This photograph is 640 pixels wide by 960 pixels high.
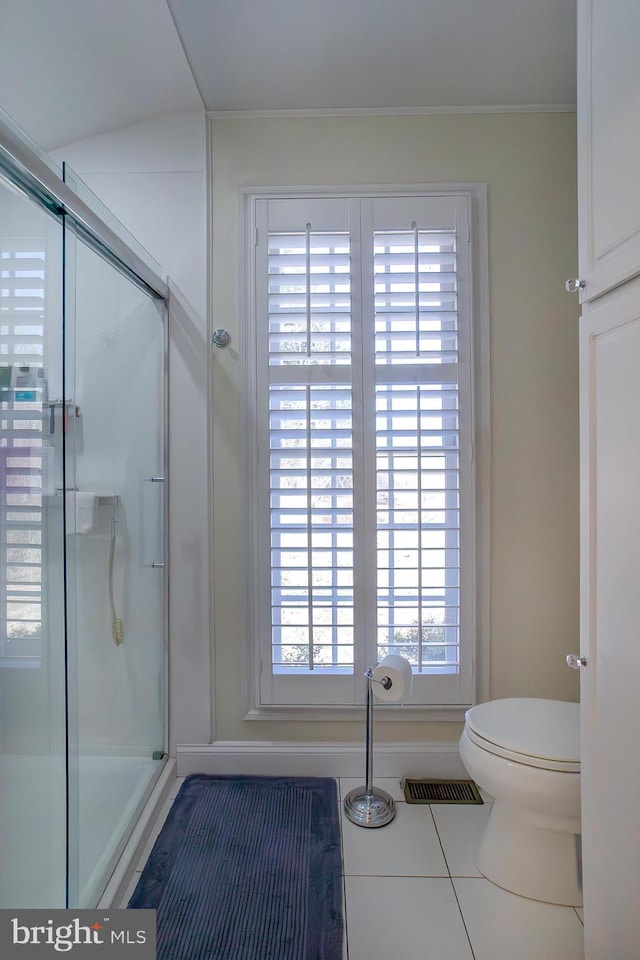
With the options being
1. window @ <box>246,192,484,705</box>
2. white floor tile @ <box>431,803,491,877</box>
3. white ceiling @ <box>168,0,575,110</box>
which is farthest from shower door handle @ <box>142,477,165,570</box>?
white ceiling @ <box>168,0,575,110</box>

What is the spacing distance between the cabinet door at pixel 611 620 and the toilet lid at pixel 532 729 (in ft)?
0.53

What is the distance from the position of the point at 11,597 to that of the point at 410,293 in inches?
62.6

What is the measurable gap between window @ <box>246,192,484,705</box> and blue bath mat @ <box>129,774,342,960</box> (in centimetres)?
34

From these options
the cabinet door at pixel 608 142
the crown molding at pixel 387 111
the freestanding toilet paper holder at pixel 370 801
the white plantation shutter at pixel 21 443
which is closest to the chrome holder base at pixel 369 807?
the freestanding toilet paper holder at pixel 370 801

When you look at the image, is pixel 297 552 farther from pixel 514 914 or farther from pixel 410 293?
pixel 514 914

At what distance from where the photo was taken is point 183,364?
6.86ft

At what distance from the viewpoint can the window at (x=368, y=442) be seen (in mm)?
2049

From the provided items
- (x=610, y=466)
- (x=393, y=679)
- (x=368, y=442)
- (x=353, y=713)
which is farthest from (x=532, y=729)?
(x=368, y=442)

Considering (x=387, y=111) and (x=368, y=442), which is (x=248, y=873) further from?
(x=387, y=111)

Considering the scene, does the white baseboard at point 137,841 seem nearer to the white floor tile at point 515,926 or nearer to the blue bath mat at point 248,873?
the blue bath mat at point 248,873

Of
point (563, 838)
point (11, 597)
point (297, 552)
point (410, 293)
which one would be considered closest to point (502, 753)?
point (563, 838)

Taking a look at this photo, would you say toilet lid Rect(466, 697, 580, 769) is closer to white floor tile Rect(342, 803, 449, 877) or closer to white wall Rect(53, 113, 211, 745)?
white floor tile Rect(342, 803, 449, 877)

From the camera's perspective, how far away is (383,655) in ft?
6.80

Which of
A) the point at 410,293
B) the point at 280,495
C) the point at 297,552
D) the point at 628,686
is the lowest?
the point at 628,686
